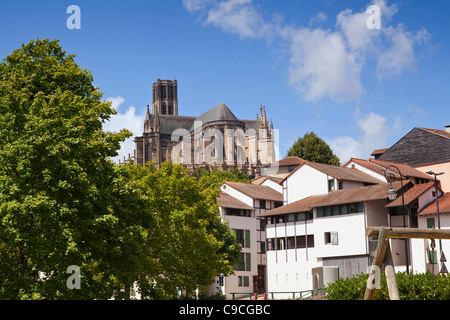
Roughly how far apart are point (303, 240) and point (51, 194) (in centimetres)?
4038

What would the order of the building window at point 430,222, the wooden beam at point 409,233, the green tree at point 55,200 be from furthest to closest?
the building window at point 430,222, the green tree at point 55,200, the wooden beam at point 409,233

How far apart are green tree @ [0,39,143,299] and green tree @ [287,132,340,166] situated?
93032 millimetres

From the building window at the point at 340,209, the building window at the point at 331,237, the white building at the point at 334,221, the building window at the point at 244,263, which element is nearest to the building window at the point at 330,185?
the white building at the point at 334,221

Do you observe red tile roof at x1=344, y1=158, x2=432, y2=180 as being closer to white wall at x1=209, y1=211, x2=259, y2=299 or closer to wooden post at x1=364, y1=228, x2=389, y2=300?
white wall at x1=209, y1=211, x2=259, y2=299

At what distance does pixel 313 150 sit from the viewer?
404ft

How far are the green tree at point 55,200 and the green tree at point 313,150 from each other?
93.0 meters

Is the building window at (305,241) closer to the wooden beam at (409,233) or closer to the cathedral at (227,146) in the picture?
the wooden beam at (409,233)

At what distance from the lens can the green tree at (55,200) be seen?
87.1ft

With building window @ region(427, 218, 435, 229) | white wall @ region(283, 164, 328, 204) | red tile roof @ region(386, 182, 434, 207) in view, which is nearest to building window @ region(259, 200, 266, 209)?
white wall @ region(283, 164, 328, 204)

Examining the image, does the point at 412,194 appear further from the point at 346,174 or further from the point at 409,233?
the point at 409,233

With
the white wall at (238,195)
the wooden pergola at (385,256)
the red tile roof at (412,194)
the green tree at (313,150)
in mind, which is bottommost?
the wooden pergola at (385,256)
